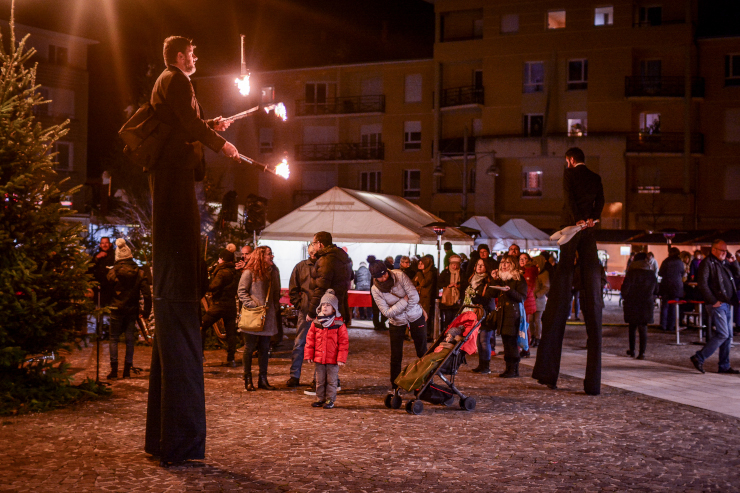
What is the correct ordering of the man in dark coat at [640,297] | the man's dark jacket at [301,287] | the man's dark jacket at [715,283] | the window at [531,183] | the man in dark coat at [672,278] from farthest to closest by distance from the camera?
the window at [531,183] → the man in dark coat at [672,278] → the man in dark coat at [640,297] → the man's dark jacket at [715,283] → the man's dark jacket at [301,287]

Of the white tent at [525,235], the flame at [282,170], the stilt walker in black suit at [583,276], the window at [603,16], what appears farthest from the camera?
the window at [603,16]

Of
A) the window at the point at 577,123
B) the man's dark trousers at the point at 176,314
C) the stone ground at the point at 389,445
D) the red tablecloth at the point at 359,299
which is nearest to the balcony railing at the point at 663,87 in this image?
the window at the point at 577,123

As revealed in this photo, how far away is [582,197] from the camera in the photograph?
10.2 m

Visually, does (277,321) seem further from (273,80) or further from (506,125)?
(273,80)

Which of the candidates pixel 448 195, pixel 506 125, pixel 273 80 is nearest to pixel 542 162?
pixel 506 125

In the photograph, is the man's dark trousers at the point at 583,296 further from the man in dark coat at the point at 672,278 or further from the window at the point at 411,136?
the window at the point at 411,136

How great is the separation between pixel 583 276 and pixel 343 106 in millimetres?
41682

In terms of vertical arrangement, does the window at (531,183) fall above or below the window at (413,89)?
below

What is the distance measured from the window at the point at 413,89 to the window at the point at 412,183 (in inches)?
178

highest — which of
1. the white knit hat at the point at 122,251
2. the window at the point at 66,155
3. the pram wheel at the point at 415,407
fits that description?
the window at the point at 66,155

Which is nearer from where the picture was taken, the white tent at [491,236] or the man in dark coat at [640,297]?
the man in dark coat at [640,297]

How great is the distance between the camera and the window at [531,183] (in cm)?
4434

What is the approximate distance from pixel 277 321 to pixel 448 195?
1432 inches

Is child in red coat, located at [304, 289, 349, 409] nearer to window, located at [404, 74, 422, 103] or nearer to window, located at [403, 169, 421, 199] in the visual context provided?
window, located at [403, 169, 421, 199]
